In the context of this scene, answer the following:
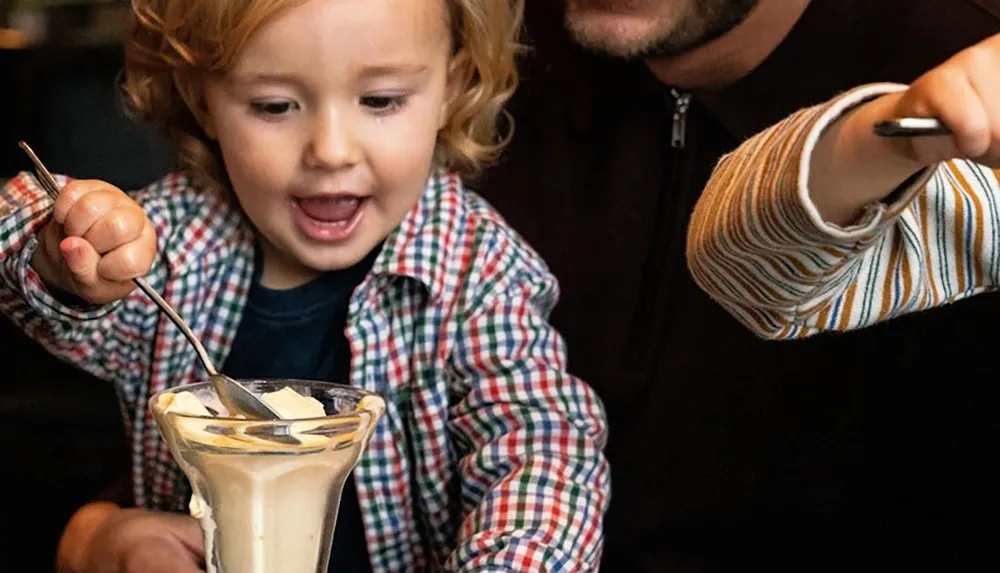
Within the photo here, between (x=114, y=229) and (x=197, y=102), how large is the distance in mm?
280

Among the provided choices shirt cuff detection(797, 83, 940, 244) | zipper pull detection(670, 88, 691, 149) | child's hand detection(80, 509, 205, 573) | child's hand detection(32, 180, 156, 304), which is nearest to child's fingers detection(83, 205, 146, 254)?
child's hand detection(32, 180, 156, 304)

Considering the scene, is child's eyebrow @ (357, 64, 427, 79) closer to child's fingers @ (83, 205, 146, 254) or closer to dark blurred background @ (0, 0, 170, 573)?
child's fingers @ (83, 205, 146, 254)

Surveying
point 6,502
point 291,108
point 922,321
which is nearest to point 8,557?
point 6,502

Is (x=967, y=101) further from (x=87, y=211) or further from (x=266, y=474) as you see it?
(x=87, y=211)

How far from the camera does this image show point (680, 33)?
1.08 m

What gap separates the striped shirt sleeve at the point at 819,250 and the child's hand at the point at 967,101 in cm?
12

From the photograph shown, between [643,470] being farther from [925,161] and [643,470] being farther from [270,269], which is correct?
[925,161]

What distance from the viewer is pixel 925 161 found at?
2.15 ft

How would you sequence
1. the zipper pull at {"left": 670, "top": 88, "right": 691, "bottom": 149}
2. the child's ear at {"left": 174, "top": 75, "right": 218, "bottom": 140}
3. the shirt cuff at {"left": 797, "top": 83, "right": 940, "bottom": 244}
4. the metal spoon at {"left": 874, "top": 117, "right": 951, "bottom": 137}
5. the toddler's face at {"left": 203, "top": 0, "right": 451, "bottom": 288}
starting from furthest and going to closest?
1. the zipper pull at {"left": 670, "top": 88, "right": 691, "bottom": 149}
2. the child's ear at {"left": 174, "top": 75, "right": 218, "bottom": 140}
3. the toddler's face at {"left": 203, "top": 0, "right": 451, "bottom": 288}
4. the shirt cuff at {"left": 797, "top": 83, "right": 940, "bottom": 244}
5. the metal spoon at {"left": 874, "top": 117, "right": 951, "bottom": 137}

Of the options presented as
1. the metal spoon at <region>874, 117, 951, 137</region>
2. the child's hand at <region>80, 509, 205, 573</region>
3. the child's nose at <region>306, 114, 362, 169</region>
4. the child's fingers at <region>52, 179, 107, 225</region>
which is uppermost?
the child's nose at <region>306, 114, 362, 169</region>

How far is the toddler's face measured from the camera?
878mm

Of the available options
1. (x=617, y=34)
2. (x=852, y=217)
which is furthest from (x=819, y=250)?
(x=617, y=34)

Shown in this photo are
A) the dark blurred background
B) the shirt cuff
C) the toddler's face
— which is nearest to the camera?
the shirt cuff

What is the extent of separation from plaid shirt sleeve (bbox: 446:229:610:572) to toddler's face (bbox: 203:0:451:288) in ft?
0.38
